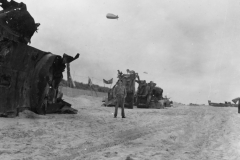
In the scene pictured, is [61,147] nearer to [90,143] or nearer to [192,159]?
[90,143]

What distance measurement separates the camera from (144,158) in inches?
144

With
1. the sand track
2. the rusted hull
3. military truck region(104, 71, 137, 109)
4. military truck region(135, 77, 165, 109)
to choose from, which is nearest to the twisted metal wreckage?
the rusted hull

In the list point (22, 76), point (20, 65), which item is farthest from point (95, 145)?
point (20, 65)

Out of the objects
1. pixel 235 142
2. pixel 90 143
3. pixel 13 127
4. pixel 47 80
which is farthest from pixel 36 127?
pixel 235 142

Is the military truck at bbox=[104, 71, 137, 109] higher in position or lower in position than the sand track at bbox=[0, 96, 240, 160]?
higher

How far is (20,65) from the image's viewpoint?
7.35 metres

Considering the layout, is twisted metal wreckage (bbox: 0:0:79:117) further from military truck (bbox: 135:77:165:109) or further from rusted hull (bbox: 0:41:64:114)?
military truck (bbox: 135:77:165:109)

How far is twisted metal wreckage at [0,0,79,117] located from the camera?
6.81 metres

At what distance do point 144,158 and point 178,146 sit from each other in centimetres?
138

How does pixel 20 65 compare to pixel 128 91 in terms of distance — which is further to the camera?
pixel 128 91

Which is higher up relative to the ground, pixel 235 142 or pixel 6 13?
pixel 6 13

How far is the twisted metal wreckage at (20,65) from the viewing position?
681 centimetres

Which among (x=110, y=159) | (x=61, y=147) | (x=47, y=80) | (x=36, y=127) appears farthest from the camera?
(x=47, y=80)

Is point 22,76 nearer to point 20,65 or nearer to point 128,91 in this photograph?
point 20,65
